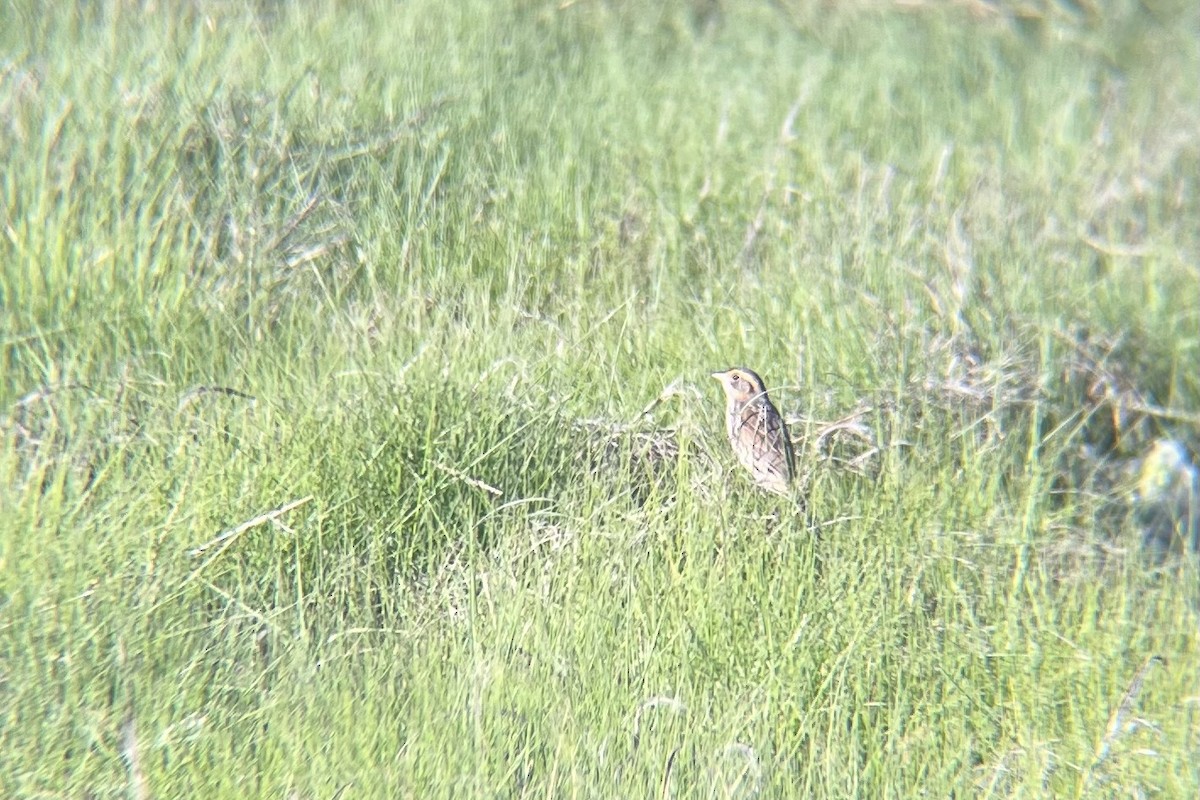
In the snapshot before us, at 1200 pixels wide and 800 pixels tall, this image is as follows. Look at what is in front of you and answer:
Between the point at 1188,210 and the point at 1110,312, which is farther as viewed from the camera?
the point at 1188,210

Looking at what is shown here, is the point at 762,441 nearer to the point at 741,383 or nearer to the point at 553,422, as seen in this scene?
the point at 741,383

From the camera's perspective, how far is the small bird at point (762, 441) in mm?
4016

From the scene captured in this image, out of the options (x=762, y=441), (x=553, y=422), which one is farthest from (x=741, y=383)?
(x=553, y=422)

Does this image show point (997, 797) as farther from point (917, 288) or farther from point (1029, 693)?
point (917, 288)

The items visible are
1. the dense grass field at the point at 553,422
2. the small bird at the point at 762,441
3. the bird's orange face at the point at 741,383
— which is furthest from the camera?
the bird's orange face at the point at 741,383

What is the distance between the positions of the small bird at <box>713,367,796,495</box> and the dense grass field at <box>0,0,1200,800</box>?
7 cm

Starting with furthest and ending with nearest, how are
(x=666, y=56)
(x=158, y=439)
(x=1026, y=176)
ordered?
(x=666, y=56)
(x=1026, y=176)
(x=158, y=439)

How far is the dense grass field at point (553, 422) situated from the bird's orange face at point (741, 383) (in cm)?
7

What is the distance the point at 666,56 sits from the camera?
22.4 feet

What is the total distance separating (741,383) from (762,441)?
282 millimetres

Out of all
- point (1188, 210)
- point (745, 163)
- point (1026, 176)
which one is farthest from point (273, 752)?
point (1188, 210)

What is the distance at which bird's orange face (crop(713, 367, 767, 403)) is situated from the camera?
431 cm

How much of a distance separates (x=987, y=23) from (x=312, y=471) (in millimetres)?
5339

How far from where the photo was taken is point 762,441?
4121mm
